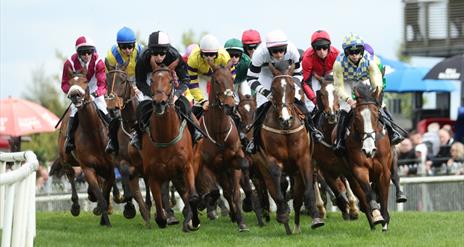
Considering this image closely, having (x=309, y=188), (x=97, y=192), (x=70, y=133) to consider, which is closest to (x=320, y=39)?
(x=309, y=188)

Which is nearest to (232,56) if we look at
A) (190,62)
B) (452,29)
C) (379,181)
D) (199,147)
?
(190,62)

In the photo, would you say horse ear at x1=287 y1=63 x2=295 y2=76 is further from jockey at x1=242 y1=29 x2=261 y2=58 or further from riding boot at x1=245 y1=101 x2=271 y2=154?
jockey at x1=242 y1=29 x2=261 y2=58

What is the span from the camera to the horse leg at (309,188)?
15.0m

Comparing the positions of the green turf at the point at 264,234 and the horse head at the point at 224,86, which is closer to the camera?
the green turf at the point at 264,234

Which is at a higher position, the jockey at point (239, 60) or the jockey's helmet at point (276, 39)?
the jockey's helmet at point (276, 39)

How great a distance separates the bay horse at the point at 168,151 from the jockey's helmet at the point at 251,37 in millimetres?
3958

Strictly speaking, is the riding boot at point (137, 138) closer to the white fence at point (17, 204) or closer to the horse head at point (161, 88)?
the horse head at point (161, 88)

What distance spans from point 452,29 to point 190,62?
20177 millimetres

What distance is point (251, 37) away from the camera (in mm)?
19250

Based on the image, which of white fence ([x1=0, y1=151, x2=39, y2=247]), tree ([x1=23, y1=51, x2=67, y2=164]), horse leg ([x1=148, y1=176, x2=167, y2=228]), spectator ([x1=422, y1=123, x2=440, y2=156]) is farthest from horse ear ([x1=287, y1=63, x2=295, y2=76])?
tree ([x1=23, y1=51, x2=67, y2=164])

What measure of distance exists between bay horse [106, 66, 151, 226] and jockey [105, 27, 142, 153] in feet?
0.34

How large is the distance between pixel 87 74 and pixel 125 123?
1.30 metres

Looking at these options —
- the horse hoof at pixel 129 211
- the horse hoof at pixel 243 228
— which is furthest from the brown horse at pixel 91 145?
the horse hoof at pixel 243 228

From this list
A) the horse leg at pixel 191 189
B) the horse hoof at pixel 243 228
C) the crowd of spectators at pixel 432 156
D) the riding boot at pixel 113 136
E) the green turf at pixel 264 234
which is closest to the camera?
the green turf at pixel 264 234
